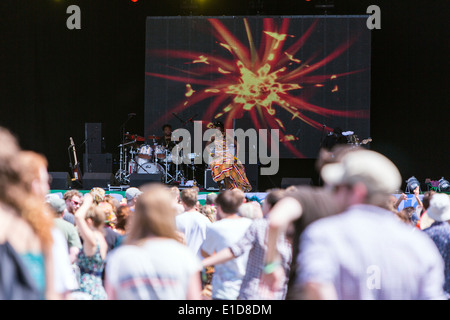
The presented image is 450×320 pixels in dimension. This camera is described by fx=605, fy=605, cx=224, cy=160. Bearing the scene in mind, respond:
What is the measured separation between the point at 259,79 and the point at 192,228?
913 cm

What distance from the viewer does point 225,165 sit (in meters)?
11.5

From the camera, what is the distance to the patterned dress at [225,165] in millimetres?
11531

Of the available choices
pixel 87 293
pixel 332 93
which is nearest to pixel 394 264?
pixel 87 293

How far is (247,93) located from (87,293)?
10055mm

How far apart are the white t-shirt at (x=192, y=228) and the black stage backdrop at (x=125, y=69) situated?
9155 mm

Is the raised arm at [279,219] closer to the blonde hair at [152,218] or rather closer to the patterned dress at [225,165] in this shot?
the blonde hair at [152,218]

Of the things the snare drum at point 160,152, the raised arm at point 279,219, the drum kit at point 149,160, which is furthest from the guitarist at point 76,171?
the raised arm at point 279,219

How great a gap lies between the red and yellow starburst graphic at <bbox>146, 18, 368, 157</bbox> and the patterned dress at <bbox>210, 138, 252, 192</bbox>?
1735 mm

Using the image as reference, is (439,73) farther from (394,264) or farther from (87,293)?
(394,264)

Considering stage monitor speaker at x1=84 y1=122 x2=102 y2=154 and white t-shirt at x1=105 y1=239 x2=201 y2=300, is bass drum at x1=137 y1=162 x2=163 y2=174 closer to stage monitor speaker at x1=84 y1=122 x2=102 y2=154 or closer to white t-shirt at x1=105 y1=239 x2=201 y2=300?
stage monitor speaker at x1=84 y1=122 x2=102 y2=154

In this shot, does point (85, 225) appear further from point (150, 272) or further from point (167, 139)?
point (167, 139)

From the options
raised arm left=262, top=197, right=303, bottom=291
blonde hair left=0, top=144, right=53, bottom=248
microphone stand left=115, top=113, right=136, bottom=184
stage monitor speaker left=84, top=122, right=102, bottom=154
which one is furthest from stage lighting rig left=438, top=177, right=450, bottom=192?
blonde hair left=0, top=144, right=53, bottom=248

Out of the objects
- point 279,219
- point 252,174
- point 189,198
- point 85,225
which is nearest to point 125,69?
point 252,174

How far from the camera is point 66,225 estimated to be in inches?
155
